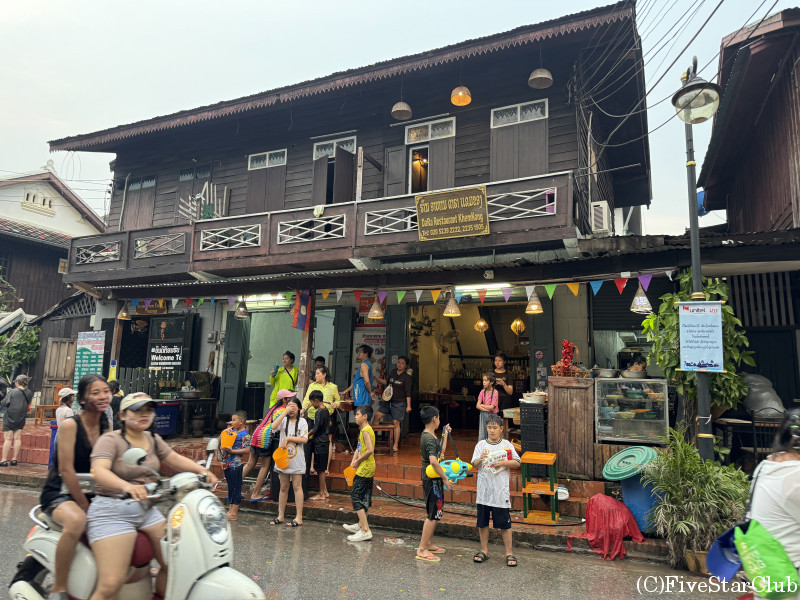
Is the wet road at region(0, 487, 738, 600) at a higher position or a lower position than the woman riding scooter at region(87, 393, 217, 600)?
lower

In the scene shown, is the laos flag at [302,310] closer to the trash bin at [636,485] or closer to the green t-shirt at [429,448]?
the green t-shirt at [429,448]

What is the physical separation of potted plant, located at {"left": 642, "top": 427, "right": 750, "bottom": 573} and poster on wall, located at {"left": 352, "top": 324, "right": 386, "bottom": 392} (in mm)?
7625

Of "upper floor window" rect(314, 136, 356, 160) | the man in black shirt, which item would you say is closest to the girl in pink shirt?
the man in black shirt

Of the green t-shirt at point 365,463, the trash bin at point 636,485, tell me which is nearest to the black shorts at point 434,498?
the green t-shirt at point 365,463

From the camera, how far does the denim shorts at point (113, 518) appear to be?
11.2 feet

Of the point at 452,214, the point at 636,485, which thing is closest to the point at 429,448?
the point at 636,485

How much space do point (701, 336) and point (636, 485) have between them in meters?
2.09

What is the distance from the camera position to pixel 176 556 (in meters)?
3.20

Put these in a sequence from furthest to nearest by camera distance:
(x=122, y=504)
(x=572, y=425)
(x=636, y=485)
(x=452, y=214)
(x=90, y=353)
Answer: (x=90, y=353) → (x=452, y=214) → (x=572, y=425) → (x=636, y=485) → (x=122, y=504)

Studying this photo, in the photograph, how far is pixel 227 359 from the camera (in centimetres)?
1445

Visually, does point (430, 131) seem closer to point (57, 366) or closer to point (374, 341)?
point (374, 341)

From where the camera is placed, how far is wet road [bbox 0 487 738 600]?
16.7 feet

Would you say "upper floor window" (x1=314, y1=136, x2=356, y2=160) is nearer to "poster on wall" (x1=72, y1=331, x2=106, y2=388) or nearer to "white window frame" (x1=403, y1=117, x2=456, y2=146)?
"white window frame" (x1=403, y1=117, x2=456, y2=146)

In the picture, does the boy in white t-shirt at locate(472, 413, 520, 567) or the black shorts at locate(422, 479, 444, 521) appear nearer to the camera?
the boy in white t-shirt at locate(472, 413, 520, 567)
